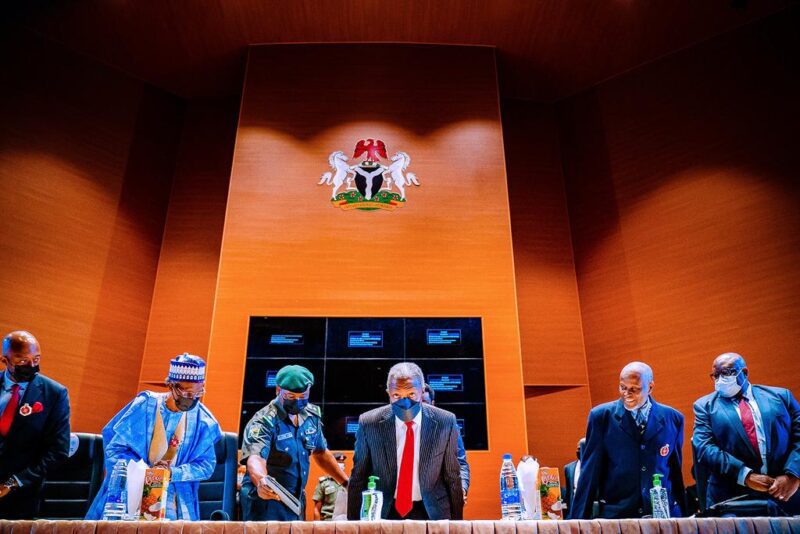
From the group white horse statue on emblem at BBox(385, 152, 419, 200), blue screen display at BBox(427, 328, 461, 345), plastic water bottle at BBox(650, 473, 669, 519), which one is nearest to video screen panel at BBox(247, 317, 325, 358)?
blue screen display at BBox(427, 328, 461, 345)

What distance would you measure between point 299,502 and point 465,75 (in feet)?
20.4

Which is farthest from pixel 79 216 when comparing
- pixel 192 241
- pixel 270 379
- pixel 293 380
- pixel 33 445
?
pixel 293 380

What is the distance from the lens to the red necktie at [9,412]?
3.37 meters

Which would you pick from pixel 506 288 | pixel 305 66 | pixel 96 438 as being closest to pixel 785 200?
pixel 506 288

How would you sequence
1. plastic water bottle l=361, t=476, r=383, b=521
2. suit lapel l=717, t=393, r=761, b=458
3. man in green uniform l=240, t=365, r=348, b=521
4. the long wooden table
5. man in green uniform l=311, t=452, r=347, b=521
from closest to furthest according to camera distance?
the long wooden table → plastic water bottle l=361, t=476, r=383, b=521 → man in green uniform l=240, t=365, r=348, b=521 → suit lapel l=717, t=393, r=761, b=458 → man in green uniform l=311, t=452, r=347, b=521

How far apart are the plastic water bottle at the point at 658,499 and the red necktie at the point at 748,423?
1.17m

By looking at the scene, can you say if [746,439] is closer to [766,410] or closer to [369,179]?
[766,410]

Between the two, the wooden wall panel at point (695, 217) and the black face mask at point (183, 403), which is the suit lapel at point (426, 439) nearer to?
the black face mask at point (183, 403)

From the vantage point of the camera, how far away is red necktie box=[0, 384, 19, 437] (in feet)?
11.0

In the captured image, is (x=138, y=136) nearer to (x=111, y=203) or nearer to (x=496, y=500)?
(x=111, y=203)

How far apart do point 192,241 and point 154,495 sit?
20.8 ft

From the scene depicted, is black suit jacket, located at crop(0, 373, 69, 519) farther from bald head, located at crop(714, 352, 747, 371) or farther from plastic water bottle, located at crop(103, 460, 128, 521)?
bald head, located at crop(714, 352, 747, 371)

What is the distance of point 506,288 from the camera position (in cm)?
688

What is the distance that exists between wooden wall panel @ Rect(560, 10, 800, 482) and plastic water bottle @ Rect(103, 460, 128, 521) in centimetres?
599
